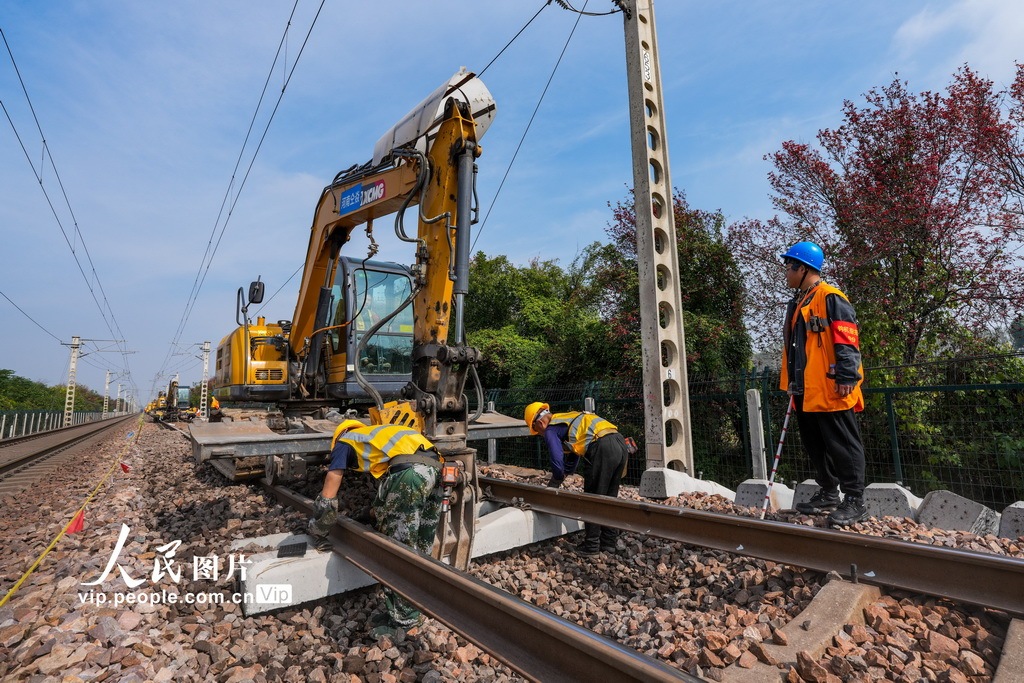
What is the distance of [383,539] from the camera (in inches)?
145

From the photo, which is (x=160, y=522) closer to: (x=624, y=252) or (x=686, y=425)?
(x=686, y=425)

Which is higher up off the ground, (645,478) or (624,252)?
(624,252)

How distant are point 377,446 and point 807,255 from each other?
3581mm

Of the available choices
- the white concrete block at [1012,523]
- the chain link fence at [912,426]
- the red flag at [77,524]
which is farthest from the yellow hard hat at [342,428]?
the chain link fence at [912,426]

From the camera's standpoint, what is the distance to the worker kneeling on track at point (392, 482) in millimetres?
4020

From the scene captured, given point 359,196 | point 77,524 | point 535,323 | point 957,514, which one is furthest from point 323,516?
point 535,323

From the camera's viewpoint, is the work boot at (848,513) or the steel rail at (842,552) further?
the work boot at (848,513)

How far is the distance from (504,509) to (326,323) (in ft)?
13.5

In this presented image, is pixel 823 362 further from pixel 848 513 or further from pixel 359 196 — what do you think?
pixel 359 196

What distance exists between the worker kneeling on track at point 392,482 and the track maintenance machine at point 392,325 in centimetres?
17

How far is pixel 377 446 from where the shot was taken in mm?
4137

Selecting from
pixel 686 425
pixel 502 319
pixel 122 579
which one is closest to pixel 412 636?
pixel 122 579

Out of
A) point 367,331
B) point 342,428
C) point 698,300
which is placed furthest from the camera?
point 698,300

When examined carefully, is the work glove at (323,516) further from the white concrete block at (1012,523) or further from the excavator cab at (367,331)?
the white concrete block at (1012,523)
